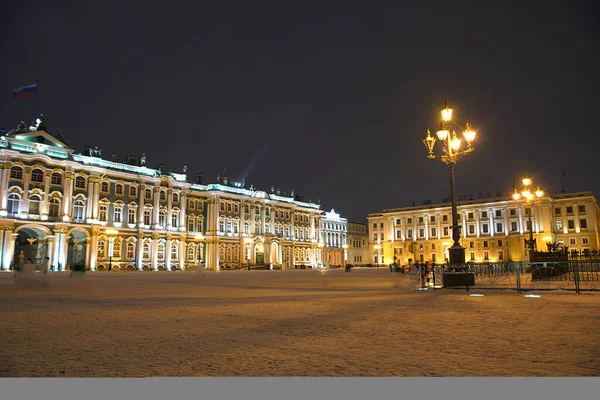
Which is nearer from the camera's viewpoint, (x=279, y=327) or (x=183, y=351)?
(x=183, y=351)

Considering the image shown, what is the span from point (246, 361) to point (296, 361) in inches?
22.6

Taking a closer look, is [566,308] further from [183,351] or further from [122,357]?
[122,357]

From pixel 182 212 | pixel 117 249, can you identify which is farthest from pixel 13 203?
pixel 182 212

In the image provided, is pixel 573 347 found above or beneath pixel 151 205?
beneath

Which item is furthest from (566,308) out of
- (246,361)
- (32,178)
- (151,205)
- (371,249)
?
(371,249)

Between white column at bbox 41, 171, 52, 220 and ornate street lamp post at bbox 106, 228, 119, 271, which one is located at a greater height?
white column at bbox 41, 171, 52, 220

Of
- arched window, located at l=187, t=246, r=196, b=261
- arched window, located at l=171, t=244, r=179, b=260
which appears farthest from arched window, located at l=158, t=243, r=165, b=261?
arched window, located at l=187, t=246, r=196, b=261

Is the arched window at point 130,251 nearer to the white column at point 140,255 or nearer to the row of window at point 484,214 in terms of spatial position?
the white column at point 140,255

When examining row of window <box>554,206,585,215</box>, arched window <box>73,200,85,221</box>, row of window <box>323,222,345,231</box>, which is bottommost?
arched window <box>73,200,85,221</box>

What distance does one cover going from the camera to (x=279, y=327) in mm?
7367

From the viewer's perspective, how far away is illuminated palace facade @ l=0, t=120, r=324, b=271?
42500 millimetres

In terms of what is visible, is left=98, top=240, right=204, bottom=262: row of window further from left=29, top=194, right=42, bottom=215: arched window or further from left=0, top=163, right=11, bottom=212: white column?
left=0, top=163, right=11, bottom=212: white column

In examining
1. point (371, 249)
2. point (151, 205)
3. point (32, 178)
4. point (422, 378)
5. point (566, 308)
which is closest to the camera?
point (422, 378)

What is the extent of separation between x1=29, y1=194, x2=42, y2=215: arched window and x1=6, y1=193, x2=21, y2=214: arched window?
3.62 ft
